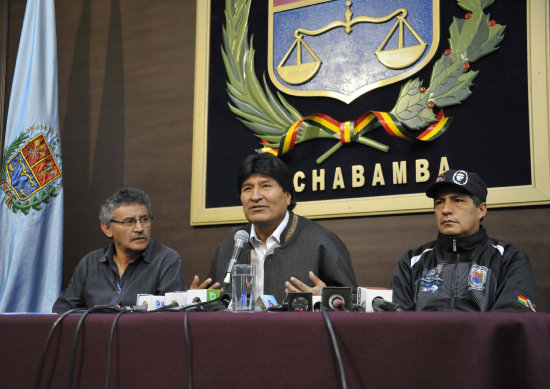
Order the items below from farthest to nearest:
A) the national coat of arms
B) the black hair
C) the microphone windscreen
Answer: the national coat of arms < the black hair < the microphone windscreen

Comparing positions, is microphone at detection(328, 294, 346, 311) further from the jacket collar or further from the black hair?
the jacket collar

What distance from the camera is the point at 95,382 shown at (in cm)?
126

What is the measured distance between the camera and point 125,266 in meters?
2.87

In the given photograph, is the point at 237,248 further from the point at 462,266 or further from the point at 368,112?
Answer: the point at 368,112

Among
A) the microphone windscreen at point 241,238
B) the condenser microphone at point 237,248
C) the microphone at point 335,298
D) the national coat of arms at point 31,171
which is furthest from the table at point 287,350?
the national coat of arms at point 31,171

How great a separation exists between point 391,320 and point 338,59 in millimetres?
2359

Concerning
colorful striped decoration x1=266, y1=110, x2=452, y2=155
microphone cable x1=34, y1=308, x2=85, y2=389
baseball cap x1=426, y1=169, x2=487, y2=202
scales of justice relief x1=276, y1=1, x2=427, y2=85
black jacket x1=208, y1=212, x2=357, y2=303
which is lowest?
microphone cable x1=34, y1=308, x2=85, y2=389

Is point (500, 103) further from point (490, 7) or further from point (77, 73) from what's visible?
point (77, 73)

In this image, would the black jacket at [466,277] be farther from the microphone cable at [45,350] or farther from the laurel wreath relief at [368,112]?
the microphone cable at [45,350]

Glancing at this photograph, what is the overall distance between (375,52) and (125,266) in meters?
1.69

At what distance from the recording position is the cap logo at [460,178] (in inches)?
92.3

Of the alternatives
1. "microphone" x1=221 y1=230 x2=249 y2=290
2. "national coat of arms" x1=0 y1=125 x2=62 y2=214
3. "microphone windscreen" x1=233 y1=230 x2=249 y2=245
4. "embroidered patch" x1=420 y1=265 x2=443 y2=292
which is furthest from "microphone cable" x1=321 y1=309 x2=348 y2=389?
"national coat of arms" x1=0 y1=125 x2=62 y2=214

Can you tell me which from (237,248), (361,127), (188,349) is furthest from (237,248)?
(361,127)

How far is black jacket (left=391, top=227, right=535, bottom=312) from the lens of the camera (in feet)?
7.02
